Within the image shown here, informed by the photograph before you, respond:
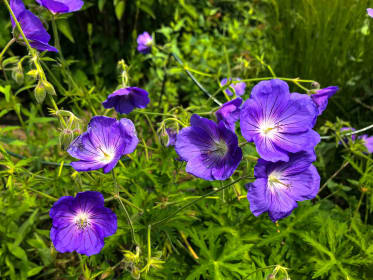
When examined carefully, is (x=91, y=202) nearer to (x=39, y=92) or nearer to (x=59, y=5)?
(x=39, y=92)

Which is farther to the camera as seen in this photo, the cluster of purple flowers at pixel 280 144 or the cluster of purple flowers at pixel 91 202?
the cluster of purple flowers at pixel 91 202

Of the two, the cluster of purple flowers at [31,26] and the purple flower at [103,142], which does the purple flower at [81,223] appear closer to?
the purple flower at [103,142]

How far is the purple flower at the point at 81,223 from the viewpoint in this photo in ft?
3.99

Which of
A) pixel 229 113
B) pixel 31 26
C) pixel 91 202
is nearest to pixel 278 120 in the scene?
pixel 229 113

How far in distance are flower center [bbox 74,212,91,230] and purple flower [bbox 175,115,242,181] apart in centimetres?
47

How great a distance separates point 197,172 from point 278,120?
0.31m

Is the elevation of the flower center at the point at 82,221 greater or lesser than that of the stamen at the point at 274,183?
lesser

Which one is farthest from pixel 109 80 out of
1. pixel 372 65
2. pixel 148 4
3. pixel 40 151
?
pixel 372 65

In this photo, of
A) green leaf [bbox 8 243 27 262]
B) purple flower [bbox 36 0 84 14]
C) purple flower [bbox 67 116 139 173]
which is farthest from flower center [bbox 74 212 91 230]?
purple flower [bbox 36 0 84 14]

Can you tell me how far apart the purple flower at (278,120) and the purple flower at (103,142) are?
0.38 meters

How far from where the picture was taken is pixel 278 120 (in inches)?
43.6

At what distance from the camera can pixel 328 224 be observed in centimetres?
156

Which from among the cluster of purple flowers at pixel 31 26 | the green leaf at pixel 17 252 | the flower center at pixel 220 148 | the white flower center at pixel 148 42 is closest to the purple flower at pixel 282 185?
the flower center at pixel 220 148

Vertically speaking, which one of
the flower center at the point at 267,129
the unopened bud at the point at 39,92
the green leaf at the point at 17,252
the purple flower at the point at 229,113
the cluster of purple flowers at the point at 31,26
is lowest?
the green leaf at the point at 17,252
